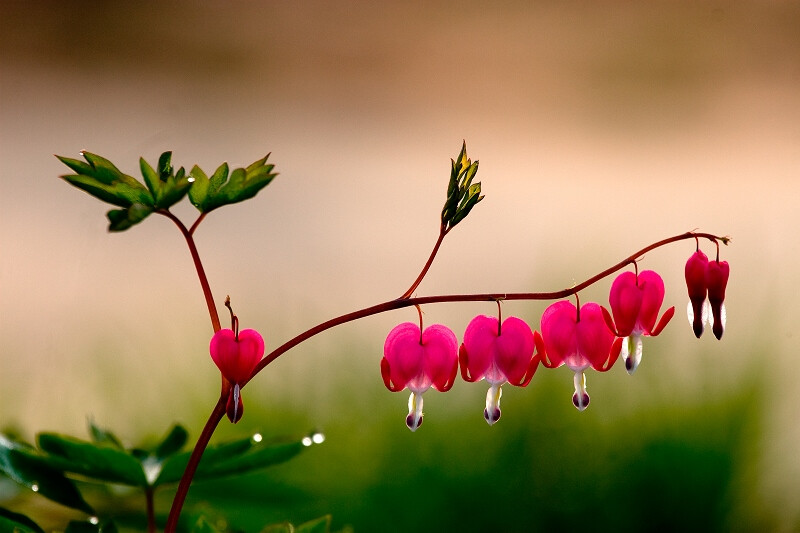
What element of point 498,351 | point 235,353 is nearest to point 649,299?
point 498,351

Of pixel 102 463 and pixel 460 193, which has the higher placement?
pixel 460 193

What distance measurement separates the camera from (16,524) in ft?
2.25

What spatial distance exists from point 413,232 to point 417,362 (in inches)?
51.1

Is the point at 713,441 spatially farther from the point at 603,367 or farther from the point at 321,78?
the point at 321,78

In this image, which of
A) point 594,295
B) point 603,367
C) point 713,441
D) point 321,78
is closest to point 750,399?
point 713,441

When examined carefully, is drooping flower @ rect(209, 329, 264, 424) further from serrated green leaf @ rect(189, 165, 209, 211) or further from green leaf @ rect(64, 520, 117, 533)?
green leaf @ rect(64, 520, 117, 533)

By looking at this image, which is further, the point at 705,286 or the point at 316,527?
the point at 316,527

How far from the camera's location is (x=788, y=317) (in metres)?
1.47

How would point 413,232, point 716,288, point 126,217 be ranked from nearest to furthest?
point 126,217 < point 716,288 < point 413,232

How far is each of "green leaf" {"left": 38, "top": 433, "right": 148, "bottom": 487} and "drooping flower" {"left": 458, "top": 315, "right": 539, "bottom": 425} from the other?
35 cm

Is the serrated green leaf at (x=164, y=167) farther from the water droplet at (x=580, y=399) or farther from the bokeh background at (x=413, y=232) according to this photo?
the bokeh background at (x=413, y=232)

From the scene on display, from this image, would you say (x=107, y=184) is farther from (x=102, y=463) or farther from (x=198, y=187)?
(x=102, y=463)

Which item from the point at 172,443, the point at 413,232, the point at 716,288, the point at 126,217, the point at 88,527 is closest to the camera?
the point at 126,217

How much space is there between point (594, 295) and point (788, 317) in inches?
15.4
